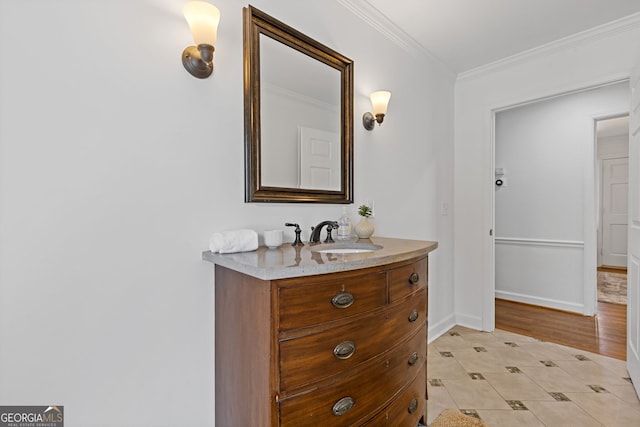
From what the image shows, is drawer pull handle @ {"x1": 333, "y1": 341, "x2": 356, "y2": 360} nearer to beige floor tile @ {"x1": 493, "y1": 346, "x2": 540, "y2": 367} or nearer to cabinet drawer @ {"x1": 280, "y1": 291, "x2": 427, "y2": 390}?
cabinet drawer @ {"x1": 280, "y1": 291, "x2": 427, "y2": 390}

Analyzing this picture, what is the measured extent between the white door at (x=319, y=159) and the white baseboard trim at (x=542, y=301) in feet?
11.1

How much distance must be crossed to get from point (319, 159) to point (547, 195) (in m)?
3.37

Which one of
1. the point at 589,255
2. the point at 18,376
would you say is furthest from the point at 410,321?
the point at 589,255

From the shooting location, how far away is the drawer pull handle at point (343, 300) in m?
1.07

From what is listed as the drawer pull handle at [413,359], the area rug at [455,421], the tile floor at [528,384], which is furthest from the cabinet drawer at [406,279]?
the tile floor at [528,384]

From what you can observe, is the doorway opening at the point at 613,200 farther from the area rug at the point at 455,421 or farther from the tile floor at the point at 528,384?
the area rug at the point at 455,421

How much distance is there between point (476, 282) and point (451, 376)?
3.94 ft

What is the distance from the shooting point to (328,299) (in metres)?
1.05

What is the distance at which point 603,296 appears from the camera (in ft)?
13.7

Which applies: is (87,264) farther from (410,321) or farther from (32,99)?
(410,321)

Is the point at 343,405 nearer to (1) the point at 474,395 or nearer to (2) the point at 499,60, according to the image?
(1) the point at 474,395

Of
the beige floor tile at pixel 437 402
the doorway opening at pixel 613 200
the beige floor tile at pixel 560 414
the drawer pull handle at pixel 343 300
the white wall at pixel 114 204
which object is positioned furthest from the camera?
the doorway opening at pixel 613 200

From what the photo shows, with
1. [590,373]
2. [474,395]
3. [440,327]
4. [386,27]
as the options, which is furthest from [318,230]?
[590,373]

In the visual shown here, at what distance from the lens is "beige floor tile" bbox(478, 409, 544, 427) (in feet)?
5.56
